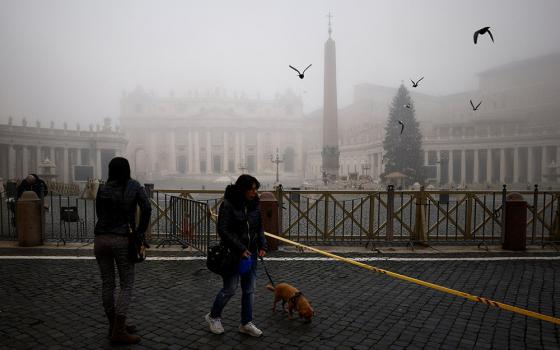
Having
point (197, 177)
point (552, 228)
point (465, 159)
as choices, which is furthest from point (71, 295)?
point (197, 177)

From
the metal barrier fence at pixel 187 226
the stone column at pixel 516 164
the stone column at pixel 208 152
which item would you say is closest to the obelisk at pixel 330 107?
the stone column at pixel 516 164

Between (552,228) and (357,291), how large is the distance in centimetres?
669

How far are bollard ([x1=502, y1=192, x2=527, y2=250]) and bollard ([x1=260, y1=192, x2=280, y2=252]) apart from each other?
5292 millimetres

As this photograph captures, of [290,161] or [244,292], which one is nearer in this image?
[244,292]

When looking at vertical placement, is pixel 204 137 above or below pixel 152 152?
above

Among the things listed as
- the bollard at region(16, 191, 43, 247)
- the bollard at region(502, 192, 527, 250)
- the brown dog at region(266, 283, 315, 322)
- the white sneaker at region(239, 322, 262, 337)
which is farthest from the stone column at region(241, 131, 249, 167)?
the white sneaker at region(239, 322, 262, 337)

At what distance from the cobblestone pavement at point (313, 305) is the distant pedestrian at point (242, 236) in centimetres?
25

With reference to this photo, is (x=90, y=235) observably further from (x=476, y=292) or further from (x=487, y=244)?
(x=487, y=244)

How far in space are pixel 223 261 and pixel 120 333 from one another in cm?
133

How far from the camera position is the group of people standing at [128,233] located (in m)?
4.03

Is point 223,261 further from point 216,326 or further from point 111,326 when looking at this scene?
point 111,326

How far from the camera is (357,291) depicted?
5.88m

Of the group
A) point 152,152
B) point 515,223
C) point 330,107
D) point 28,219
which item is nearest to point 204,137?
point 152,152

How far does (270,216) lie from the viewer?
8.76 meters
